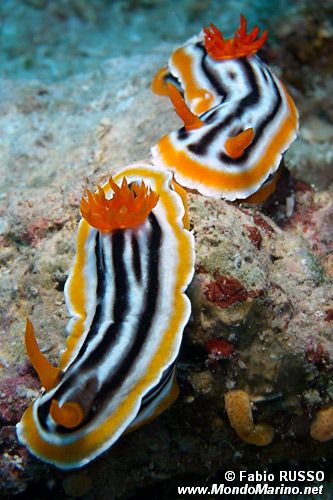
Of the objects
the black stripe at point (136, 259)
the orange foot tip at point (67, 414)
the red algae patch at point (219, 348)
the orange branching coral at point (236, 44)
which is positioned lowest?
the red algae patch at point (219, 348)

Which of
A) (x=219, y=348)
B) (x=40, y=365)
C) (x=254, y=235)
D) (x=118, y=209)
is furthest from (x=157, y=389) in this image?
(x=254, y=235)

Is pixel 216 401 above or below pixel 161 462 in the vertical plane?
above

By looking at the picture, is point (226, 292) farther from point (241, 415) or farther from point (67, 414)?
point (67, 414)

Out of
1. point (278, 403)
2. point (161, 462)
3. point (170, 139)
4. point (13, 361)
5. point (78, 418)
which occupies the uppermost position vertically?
point (170, 139)

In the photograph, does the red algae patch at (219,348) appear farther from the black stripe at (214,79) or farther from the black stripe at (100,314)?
the black stripe at (214,79)

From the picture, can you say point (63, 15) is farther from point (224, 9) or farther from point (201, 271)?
point (201, 271)

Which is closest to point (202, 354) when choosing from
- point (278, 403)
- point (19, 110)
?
point (278, 403)

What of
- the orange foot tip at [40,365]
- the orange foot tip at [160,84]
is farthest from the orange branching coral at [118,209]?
the orange foot tip at [160,84]
